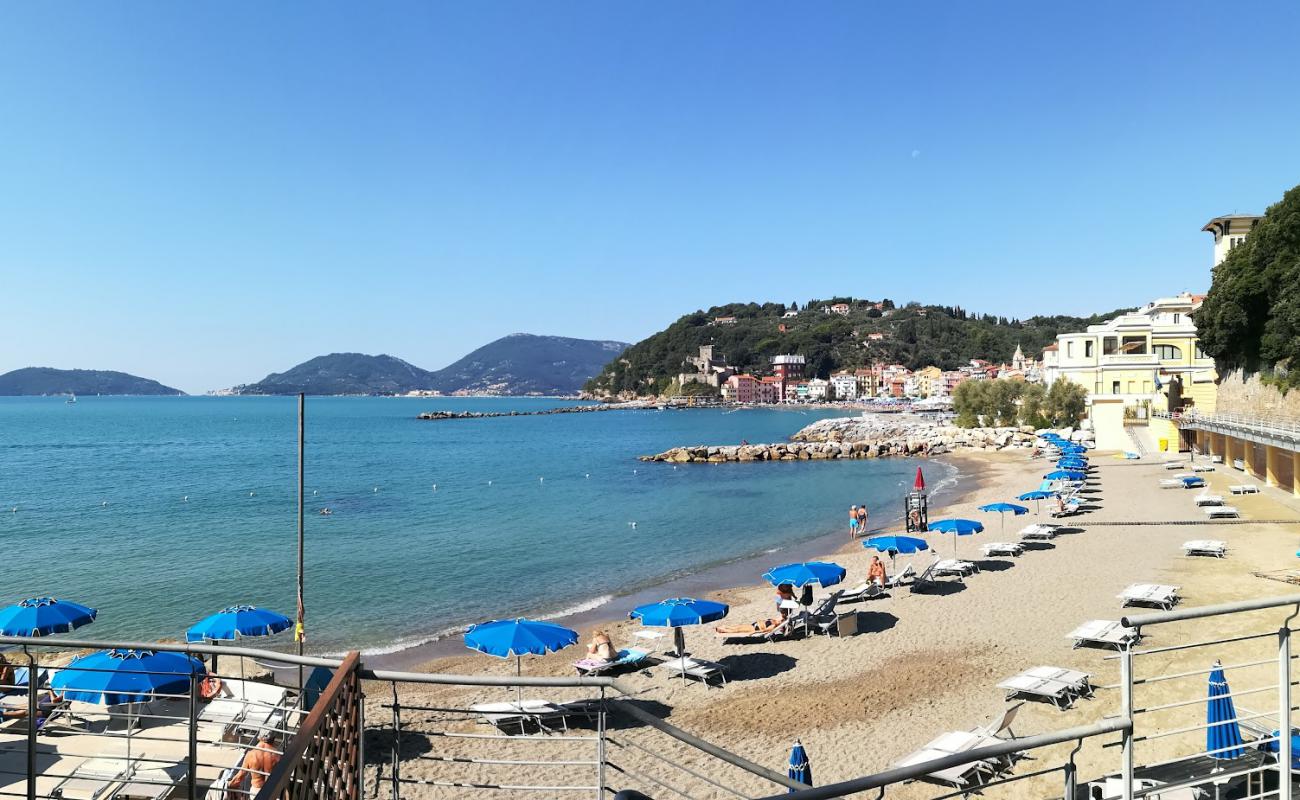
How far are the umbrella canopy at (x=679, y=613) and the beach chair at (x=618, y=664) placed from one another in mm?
1142

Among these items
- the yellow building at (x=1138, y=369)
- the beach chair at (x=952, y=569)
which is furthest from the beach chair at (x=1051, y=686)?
the yellow building at (x=1138, y=369)

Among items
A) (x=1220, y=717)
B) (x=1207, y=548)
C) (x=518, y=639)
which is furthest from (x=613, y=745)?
(x=1207, y=548)

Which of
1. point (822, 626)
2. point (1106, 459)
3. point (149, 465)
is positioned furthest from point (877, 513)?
point (149, 465)

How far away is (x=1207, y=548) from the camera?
21.2 meters

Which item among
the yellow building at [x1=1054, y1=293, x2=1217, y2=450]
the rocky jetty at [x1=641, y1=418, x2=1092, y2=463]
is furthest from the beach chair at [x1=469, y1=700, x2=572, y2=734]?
the rocky jetty at [x1=641, y1=418, x2=1092, y2=463]

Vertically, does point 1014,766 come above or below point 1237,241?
below

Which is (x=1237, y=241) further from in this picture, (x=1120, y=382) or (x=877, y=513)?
(x=877, y=513)

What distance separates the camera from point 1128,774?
3.61m

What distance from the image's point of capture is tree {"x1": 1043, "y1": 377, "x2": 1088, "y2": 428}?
6719 centimetres

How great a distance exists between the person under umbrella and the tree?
210 feet

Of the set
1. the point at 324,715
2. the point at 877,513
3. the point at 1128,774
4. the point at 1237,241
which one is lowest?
the point at 877,513

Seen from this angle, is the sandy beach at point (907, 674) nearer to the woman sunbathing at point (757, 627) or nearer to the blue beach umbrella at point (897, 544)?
the woman sunbathing at point (757, 627)

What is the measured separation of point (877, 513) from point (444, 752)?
30.4m

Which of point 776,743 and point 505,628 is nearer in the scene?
point 776,743
